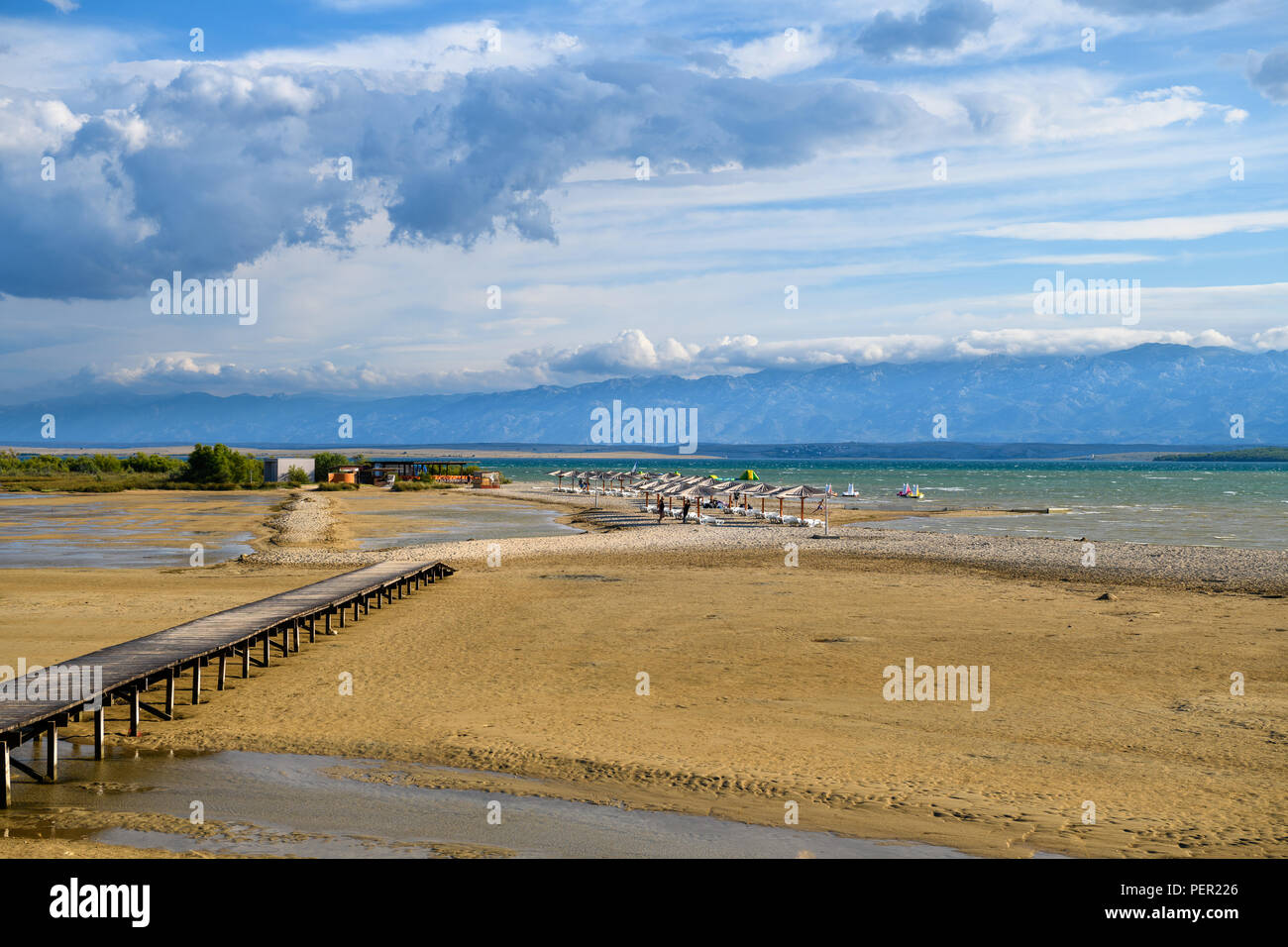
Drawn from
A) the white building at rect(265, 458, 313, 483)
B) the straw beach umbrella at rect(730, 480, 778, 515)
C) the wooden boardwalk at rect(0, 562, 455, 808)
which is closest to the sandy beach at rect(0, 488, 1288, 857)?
the wooden boardwalk at rect(0, 562, 455, 808)

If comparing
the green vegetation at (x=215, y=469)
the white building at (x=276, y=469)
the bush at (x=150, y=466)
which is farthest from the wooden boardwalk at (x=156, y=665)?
the bush at (x=150, y=466)

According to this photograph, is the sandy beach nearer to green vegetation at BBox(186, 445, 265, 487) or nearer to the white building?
green vegetation at BBox(186, 445, 265, 487)

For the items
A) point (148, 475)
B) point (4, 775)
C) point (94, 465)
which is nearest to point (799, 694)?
point (4, 775)

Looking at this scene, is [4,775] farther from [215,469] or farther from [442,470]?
[442,470]

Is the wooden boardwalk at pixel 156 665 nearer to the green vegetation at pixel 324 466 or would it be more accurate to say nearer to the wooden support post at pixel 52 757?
the wooden support post at pixel 52 757

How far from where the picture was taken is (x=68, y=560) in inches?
1177

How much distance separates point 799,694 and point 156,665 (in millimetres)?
8012

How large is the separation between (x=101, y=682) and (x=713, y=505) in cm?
5197

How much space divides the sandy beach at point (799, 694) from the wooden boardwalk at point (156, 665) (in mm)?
514

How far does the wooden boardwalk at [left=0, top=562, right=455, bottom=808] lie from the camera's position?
31.5 ft

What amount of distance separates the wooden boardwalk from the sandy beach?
1.69 feet

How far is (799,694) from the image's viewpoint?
13.3 metres

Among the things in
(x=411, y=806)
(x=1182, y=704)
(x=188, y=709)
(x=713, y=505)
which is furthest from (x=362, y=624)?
(x=713, y=505)
